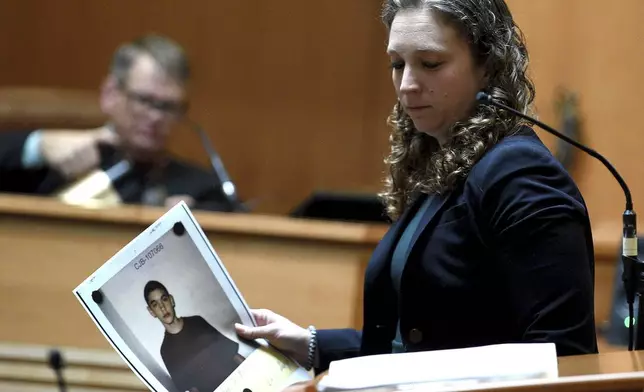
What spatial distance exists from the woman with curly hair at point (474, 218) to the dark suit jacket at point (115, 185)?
6.35 feet

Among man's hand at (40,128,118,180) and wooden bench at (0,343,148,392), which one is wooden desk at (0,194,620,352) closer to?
wooden bench at (0,343,148,392)

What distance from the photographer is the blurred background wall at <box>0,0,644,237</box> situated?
449 cm

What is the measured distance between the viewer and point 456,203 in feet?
4.60

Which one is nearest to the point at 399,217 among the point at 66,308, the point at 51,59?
the point at 66,308

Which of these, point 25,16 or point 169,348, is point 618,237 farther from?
point 25,16

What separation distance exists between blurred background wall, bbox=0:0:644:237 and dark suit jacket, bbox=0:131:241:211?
72 cm

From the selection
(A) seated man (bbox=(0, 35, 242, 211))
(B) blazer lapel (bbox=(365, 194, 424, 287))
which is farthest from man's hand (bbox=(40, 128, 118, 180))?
(B) blazer lapel (bbox=(365, 194, 424, 287))

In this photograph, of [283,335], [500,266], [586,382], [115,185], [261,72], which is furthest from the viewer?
[261,72]

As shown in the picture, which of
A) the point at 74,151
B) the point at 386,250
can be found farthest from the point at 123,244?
the point at 386,250

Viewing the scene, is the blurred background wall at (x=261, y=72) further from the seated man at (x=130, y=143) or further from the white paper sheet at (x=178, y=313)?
the white paper sheet at (x=178, y=313)

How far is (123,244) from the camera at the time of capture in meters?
2.93

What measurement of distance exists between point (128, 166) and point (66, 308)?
0.82 m

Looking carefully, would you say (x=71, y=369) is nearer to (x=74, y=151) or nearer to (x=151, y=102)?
(x=74, y=151)

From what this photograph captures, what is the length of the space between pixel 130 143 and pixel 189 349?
226 centimetres
